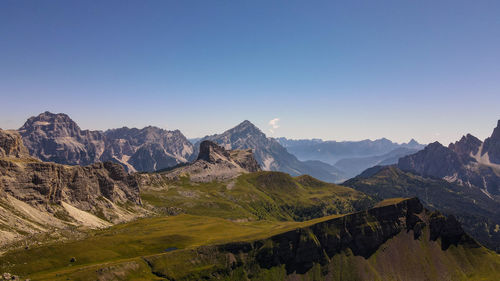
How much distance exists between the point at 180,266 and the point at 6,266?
88332 mm

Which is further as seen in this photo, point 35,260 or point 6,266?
point 35,260

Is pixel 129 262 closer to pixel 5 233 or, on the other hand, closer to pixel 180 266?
pixel 180 266

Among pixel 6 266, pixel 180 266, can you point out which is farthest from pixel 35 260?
pixel 180 266

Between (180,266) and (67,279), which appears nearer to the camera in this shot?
(67,279)

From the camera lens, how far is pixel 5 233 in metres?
196

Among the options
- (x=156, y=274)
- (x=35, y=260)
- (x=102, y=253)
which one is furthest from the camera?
(x=102, y=253)

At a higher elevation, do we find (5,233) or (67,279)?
(5,233)

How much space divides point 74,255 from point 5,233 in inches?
1836

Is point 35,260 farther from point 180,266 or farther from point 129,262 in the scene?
point 180,266

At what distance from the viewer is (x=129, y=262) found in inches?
7195

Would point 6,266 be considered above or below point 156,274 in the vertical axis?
above

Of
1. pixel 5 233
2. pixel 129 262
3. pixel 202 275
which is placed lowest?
pixel 202 275

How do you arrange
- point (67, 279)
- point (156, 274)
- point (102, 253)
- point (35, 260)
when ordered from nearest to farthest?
1. point (67, 279)
2. point (35, 260)
3. point (156, 274)
4. point (102, 253)

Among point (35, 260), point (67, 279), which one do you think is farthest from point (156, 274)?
point (35, 260)
